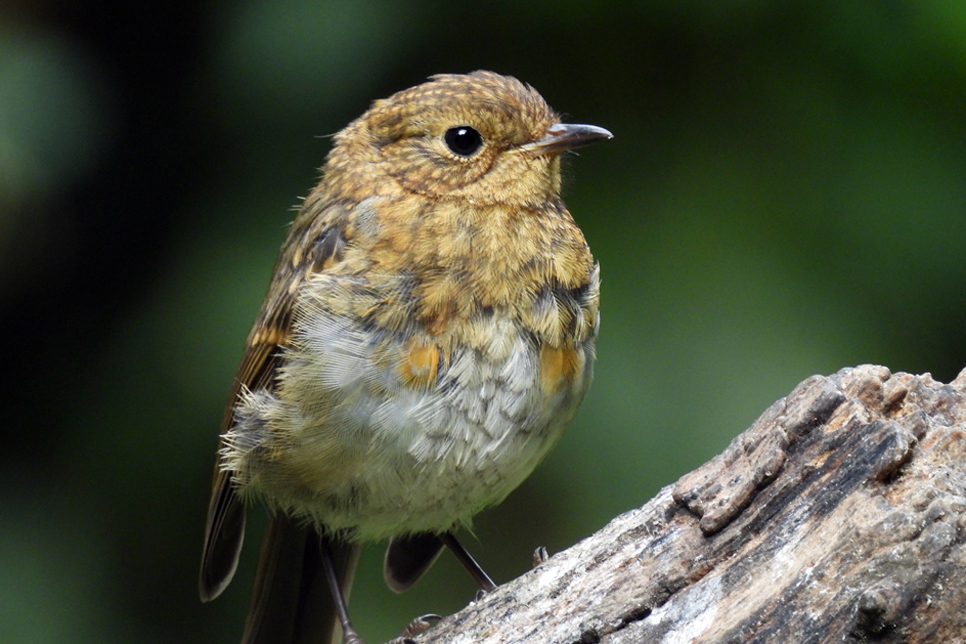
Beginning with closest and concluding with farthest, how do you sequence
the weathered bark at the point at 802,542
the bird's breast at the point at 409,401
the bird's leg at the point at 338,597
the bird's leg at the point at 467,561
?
1. the weathered bark at the point at 802,542
2. the bird's breast at the point at 409,401
3. the bird's leg at the point at 338,597
4. the bird's leg at the point at 467,561

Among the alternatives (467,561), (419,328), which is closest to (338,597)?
(467,561)

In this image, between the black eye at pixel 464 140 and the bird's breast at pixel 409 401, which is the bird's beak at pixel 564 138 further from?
the bird's breast at pixel 409 401

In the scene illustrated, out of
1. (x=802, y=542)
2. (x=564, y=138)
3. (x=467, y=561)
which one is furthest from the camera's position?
(x=467, y=561)

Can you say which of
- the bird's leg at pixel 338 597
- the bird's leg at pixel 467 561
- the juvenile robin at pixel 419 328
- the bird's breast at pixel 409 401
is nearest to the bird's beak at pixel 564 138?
the juvenile robin at pixel 419 328

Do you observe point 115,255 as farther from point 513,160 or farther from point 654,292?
point 654,292

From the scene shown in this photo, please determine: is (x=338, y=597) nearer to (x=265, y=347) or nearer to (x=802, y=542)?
(x=265, y=347)
